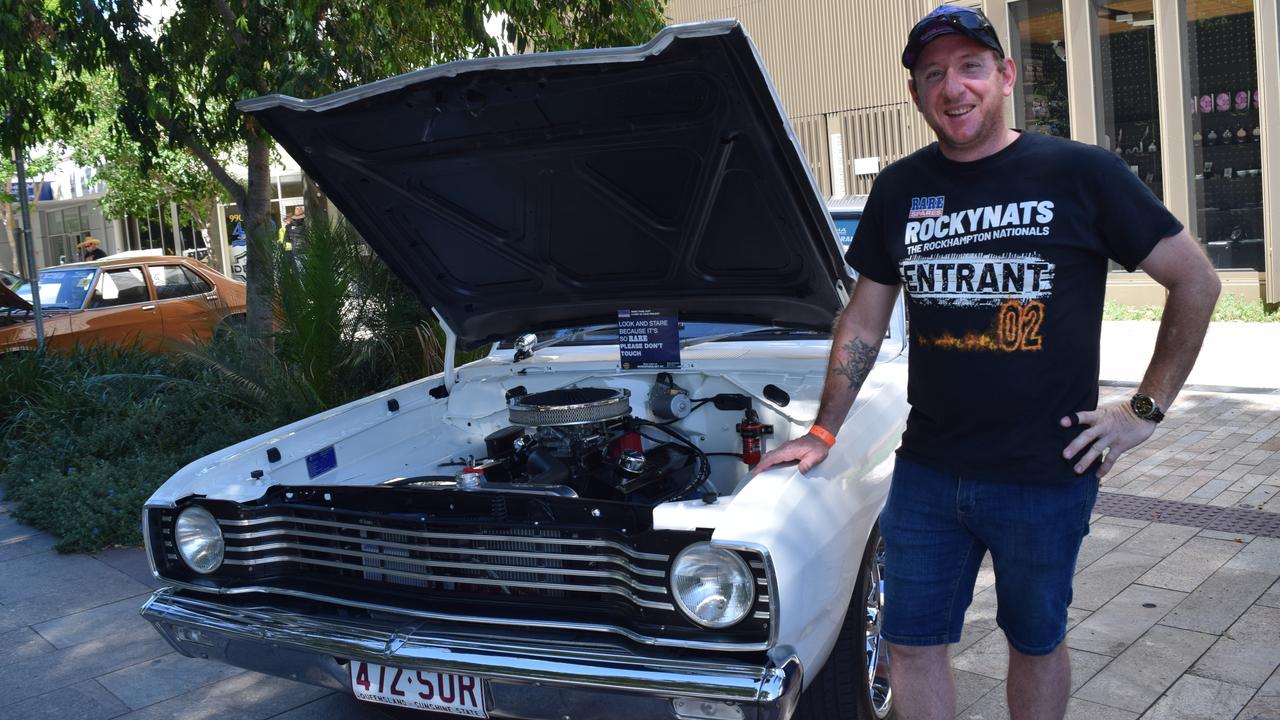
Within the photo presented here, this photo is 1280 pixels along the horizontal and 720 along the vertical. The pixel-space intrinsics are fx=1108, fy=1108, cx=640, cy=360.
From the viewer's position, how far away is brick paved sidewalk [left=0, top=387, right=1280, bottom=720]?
11.9 feet

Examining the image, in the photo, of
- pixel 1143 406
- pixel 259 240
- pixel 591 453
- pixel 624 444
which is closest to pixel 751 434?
pixel 624 444

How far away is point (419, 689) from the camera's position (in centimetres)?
293

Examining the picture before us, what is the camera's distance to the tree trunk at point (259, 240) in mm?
7684

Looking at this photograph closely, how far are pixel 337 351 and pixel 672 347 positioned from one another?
12.3ft

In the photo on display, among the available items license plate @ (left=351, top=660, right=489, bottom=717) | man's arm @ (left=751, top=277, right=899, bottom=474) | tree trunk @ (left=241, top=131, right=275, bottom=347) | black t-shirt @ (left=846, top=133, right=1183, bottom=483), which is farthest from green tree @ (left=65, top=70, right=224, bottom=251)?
black t-shirt @ (left=846, top=133, right=1183, bottom=483)

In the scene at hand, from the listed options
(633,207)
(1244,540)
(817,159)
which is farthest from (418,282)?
(817,159)

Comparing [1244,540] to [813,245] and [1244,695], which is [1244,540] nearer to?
[1244,695]

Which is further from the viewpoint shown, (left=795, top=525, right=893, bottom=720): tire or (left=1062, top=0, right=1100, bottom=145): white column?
(left=1062, top=0, right=1100, bottom=145): white column

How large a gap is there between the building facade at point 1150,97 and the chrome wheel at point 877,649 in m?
9.86

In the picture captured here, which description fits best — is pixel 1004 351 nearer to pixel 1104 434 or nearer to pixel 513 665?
pixel 1104 434

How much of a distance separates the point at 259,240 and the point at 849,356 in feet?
19.9

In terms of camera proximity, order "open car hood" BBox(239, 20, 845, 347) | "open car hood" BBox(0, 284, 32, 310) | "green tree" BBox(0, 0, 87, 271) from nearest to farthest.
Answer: "open car hood" BBox(239, 20, 845, 347)
"green tree" BBox(0, 0, 87, 271)
"open car hood" BBox(0, 284, 32, 310)

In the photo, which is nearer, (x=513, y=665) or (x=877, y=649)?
(x=513, y=665)

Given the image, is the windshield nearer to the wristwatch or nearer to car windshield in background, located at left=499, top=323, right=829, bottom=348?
car windshield in background, located at left=499, top=323, right=829, bottom=348
